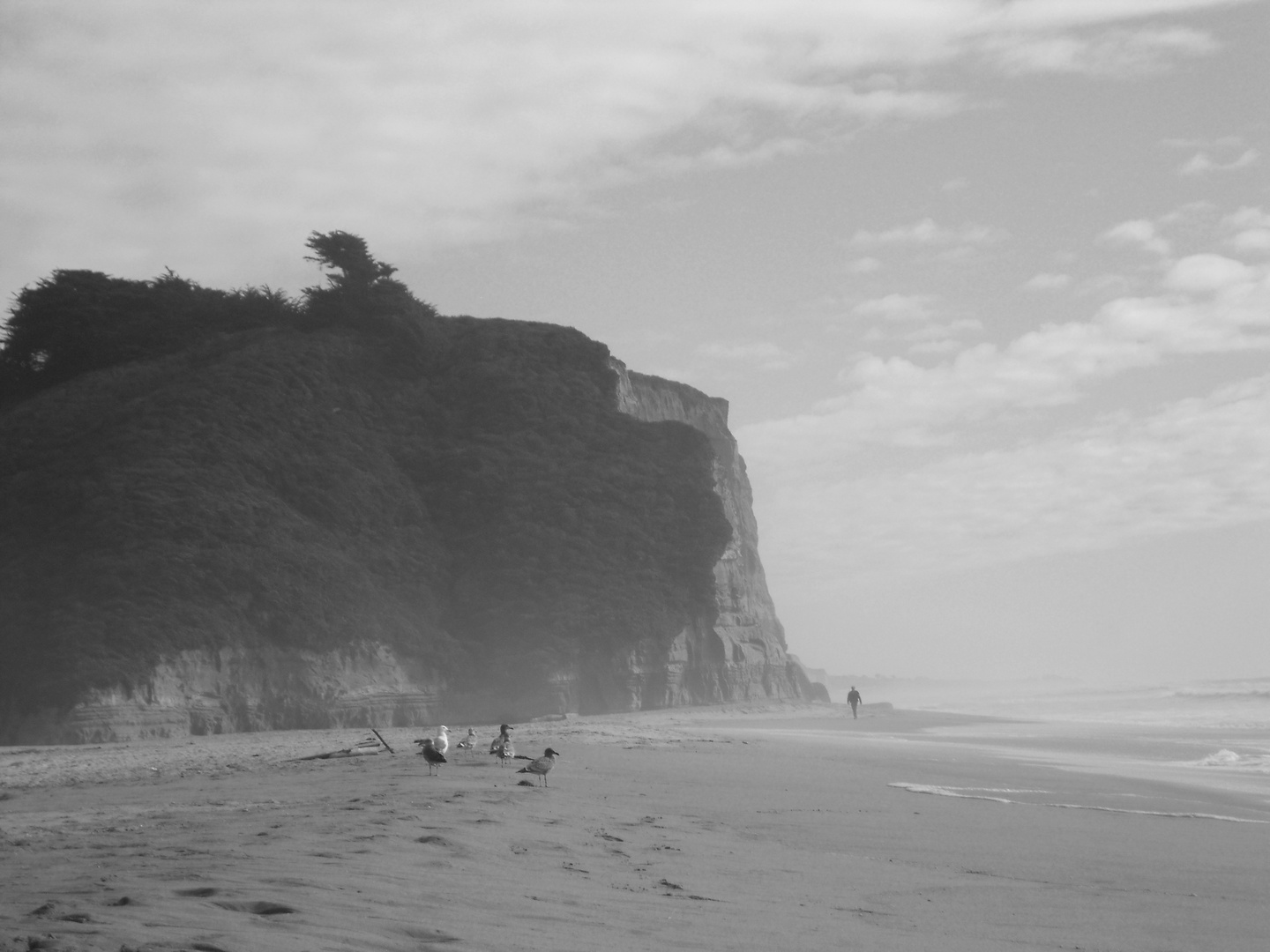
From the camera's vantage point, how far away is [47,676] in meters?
22.8

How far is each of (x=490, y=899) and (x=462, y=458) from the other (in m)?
31.0

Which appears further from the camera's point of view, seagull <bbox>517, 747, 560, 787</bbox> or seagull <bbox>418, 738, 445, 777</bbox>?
seagull <bbox>418, 738, 445, 777</bbox>

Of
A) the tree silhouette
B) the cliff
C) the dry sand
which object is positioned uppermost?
the tree silhouette

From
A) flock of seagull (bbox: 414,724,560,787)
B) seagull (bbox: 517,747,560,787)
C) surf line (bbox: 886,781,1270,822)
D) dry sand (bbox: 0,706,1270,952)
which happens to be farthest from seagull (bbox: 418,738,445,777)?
surf line (bbox: 886,781,1270,822)

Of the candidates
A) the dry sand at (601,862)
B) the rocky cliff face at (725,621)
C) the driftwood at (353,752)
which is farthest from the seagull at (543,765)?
the rocky cliff face at (725,621)

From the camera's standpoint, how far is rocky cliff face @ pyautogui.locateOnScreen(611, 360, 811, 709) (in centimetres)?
3694

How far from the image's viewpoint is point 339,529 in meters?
31.9

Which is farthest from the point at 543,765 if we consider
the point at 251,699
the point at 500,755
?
the point at 251,699

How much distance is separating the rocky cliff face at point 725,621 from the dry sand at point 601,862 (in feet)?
73.4

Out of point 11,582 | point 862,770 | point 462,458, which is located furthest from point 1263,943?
point 462,458

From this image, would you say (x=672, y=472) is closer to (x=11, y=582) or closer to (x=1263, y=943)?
(x=11, y=582)

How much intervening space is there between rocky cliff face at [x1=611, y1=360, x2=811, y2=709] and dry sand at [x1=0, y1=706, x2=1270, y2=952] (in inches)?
881

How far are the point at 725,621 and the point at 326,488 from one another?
16.1m

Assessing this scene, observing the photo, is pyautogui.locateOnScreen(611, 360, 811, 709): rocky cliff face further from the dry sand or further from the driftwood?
the dry sand
